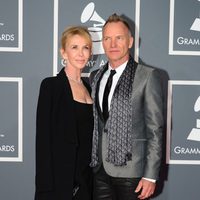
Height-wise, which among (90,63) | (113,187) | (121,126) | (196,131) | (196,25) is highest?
(196,25)

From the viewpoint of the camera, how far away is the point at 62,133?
1.73 meters

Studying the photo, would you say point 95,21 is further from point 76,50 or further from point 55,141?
point 55,141

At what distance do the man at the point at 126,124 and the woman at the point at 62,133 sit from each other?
97 millimetres

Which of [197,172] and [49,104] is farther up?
[49,104]

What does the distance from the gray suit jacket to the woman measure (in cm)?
14

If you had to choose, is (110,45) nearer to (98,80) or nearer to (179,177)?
(98,80)

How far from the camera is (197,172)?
2434 millimetres

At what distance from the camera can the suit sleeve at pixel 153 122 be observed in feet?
5.74

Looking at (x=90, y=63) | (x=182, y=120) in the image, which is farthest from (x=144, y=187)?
(x=90, y=63)

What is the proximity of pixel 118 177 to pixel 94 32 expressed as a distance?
1.05 metres

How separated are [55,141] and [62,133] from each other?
0.06m

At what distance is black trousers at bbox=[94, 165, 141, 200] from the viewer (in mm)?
1819

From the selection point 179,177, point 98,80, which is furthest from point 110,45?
point 179,177

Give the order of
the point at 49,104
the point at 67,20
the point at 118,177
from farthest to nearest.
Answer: the point at 67,20, the point at 118,177, the point at 49,104
